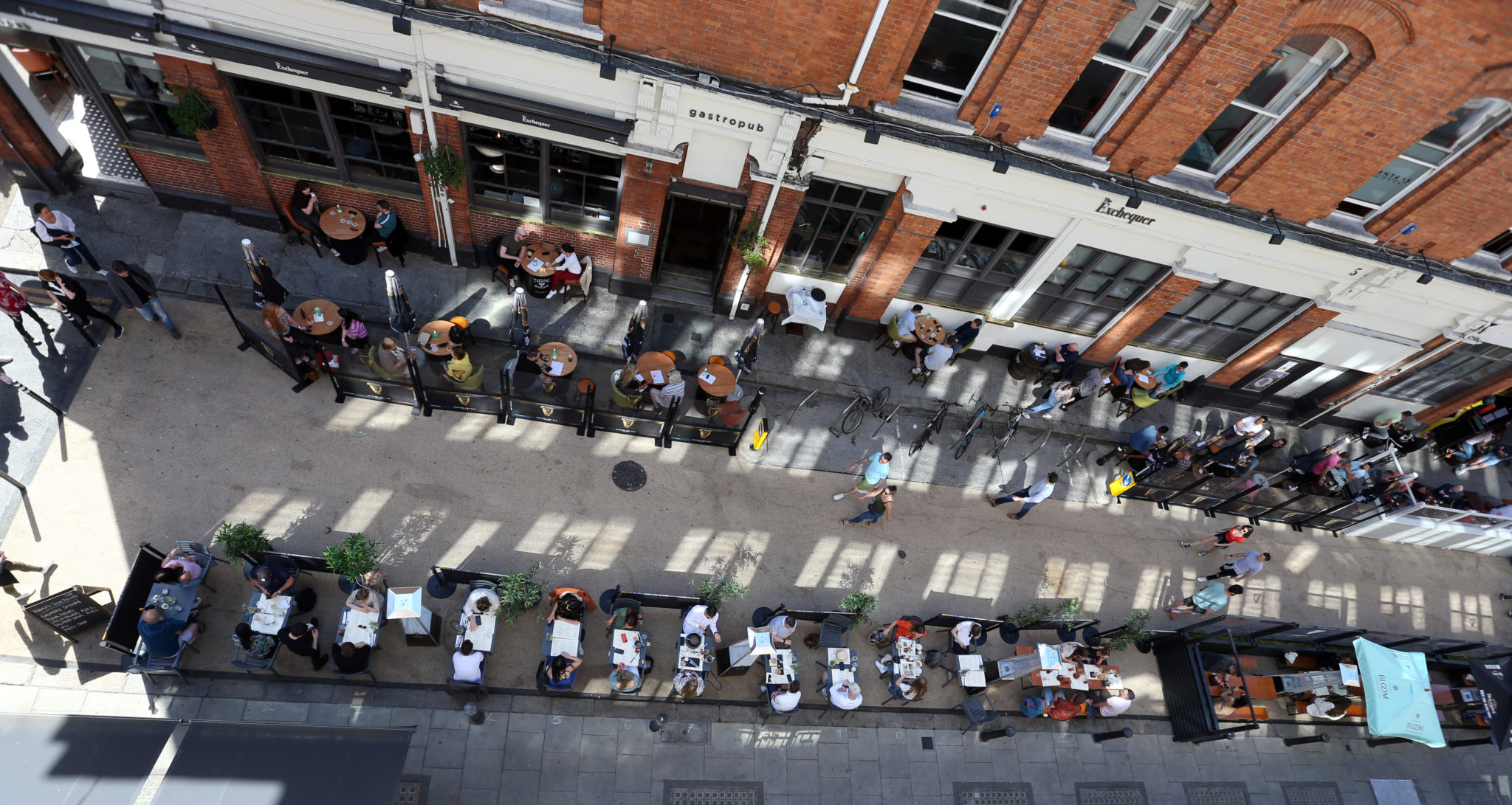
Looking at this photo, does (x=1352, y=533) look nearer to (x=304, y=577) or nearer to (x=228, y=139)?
Answer: (x=304, y=577)

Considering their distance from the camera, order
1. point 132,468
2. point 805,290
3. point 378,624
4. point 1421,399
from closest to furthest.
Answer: point 378,624 → point 132,468 → point 805,290 → point 1421,399

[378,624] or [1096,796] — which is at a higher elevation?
[378,624]

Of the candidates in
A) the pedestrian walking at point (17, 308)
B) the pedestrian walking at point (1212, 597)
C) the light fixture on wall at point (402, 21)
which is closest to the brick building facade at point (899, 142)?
the light fixture on wall at point (402, 21)

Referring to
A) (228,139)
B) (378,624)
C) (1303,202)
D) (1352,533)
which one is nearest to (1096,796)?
(1352,533)

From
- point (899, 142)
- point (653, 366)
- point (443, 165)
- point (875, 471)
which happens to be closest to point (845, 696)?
point (875, 471)

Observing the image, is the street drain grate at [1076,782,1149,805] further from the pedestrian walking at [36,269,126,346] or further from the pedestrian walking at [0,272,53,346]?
the pedestrian walking at [0,272,53,346]

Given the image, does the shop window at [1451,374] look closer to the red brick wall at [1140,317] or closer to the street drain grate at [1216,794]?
the red brick wall at [1140,317]

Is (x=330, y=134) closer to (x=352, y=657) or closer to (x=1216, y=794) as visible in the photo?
(x=352, y=657)

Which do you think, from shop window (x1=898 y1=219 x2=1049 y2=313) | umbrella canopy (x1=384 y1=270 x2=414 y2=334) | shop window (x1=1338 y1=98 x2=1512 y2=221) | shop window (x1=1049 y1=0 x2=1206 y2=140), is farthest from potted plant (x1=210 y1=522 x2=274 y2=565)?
shop window (x1=1338 y1=98 x2=1512 y2=221)
